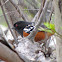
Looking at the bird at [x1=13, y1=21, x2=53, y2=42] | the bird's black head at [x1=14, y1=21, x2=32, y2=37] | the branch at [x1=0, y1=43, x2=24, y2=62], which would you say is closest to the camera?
the branch at [x1=0, y1=43, x2=24, y2=62]

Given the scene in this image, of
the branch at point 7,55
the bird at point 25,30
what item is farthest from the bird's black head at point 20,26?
the branch at point 7,55

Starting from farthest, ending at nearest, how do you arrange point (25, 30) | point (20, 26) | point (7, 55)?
1. point (20, 26)
2. point (25, 30)
3. point (7, 55)

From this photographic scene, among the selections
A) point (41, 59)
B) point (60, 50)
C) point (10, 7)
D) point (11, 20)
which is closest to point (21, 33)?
point (11, 20)

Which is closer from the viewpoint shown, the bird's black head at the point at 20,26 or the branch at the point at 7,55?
the branch at the point at 7,55

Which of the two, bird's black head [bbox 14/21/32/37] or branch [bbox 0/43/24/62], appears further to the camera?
bird's black head [bbox 14/21/32/37]

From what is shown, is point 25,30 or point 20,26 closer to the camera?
point 25,30

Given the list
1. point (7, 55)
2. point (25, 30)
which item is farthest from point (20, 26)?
point (7, 55)

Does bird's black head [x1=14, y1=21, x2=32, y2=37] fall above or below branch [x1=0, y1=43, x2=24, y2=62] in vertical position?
above

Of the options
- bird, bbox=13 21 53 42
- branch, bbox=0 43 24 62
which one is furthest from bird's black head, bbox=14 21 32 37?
branch, bbox=0 43 24 62

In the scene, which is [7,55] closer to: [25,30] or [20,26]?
[25,30]

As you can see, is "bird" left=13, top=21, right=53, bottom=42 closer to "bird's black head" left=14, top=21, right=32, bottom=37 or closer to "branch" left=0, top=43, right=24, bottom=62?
"bird's black head" left=14, top=21, right=32, bottom=37

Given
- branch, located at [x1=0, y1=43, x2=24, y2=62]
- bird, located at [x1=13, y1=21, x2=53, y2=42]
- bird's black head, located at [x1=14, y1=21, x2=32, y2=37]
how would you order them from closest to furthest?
branch, located at [x1=0, y1=43, x2=24, y2=62], bird, located at [x1=13, y1=21, x2=53, y2=42], bird's black head, located at [x1=14, y1=21, x2=32, y2=37]

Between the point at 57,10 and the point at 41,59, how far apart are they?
376mm

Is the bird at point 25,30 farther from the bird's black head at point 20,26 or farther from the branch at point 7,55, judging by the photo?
the branch at point 7,55
